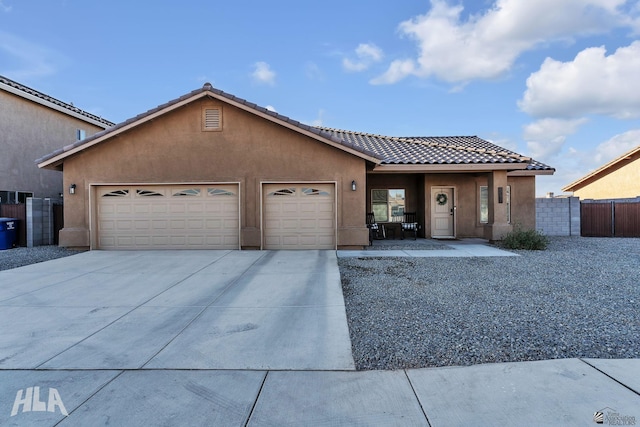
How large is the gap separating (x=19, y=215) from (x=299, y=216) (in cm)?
1018

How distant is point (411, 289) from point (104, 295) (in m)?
5.40

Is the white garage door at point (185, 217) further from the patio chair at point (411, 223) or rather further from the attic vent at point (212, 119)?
the patio chair at point (411, 223)

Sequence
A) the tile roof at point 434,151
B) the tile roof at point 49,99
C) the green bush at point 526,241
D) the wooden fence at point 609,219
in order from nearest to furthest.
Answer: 1. the green bush at point 526,241
2. the tile roof at point 434,151
3. the tile roof at point 49,99
4. the wooden fence at point 609,219

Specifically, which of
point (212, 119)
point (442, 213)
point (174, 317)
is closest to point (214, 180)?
point (212, 119)

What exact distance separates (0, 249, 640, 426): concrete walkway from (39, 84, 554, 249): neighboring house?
18.6 ft

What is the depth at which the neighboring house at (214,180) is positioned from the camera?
11211 mm

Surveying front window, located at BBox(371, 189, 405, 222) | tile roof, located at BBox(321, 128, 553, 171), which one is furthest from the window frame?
tile roof, located at BBox(321, 128, 553, 171)

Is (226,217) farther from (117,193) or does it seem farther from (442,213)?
(442,213)

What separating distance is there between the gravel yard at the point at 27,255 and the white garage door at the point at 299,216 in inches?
243

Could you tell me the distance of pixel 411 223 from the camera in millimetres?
14945

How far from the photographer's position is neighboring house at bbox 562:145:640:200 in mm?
20812

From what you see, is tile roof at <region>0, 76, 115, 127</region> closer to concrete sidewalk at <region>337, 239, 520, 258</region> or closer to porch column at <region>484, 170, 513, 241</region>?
concrete sidewalk at <region>337, 239, 520, 258</region>

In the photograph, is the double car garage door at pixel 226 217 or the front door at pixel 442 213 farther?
the front door at pixel 442 213

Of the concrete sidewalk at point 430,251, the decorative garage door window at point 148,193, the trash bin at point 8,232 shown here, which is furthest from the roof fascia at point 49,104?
the concrete sidewalk at point 430,251
